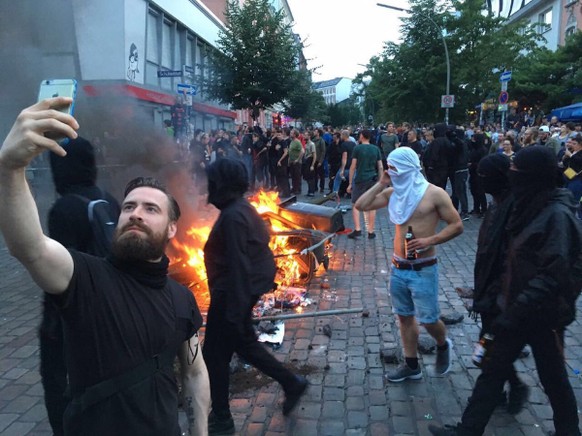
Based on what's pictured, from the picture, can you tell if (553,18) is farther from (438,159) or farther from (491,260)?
(491,260)

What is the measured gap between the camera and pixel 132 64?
20.5 m

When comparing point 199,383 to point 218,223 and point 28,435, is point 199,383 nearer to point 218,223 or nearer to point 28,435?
point 218,223

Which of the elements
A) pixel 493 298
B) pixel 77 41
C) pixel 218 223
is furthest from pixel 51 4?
pixel 493 298

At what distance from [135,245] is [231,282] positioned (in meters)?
1.53

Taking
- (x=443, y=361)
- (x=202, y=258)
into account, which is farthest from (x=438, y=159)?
(x=443, y=361)

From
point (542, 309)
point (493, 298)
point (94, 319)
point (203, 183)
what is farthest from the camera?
point (203, 183)

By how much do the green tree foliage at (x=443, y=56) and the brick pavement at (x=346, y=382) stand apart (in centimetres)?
2174

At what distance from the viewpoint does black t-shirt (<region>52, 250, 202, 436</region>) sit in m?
1.71

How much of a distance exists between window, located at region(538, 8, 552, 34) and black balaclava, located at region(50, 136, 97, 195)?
46.1 m

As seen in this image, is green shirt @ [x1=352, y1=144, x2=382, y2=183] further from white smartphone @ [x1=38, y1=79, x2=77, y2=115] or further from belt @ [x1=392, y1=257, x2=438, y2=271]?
→ white smartphone @ [x1=38, y1=79, x2=77, y2=115]

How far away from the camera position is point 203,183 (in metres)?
12.8

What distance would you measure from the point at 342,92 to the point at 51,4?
192 m

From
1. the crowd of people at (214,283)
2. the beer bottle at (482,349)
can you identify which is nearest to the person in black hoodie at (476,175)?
the crowd of people at (214,283)

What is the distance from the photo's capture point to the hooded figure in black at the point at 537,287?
277 centimetres
